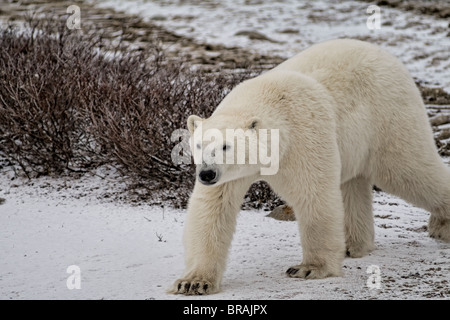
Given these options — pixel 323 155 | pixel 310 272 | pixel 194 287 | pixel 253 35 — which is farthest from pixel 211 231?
pixel 253 35

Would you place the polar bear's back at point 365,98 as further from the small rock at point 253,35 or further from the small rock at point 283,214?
the small rock at point 253,35

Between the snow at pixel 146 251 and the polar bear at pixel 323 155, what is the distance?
0.67 ft

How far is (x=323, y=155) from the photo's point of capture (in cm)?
368

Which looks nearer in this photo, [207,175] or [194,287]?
[207,175]

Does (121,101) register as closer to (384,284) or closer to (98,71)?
(98,71)

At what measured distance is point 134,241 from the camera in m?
4.71

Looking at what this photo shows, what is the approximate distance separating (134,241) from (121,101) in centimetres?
159

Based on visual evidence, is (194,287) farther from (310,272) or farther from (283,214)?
(283,214)

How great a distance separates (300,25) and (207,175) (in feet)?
41.6

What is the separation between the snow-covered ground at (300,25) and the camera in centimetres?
1272

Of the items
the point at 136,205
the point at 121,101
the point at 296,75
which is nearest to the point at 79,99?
the point at 121,101

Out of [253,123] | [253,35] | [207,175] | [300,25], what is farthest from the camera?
[300,25]

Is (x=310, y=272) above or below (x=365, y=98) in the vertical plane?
below

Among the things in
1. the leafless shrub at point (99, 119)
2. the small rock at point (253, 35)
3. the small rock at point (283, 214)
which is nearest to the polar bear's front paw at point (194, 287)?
the small rock at point (283, 214)
